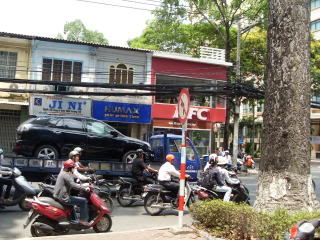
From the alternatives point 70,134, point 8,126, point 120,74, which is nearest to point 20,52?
point 8,126

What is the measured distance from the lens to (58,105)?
81.8 ft

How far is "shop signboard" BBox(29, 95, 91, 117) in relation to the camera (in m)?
24.2

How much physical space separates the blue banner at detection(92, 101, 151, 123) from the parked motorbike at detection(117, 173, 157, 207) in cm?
1272

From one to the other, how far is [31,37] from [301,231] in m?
22.7

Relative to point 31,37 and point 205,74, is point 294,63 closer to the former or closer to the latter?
point 31,37

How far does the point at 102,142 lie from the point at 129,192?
9.06 ft

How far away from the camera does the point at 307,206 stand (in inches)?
286

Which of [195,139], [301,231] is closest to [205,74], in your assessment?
[195,139]

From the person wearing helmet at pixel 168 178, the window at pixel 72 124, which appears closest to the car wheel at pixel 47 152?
the window at pixel 72 124

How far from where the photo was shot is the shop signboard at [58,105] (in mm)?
24250

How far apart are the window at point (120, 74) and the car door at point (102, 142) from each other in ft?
37.9

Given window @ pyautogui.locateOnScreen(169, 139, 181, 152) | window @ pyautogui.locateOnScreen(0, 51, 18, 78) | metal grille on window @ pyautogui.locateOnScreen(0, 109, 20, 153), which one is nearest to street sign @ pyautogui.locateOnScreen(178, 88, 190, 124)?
window @ pyautogui.locateOnScreen(169, 139, 181, 152)

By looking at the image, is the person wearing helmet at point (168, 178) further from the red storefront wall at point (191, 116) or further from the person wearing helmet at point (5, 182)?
the red storefront wall at point (191, 116)

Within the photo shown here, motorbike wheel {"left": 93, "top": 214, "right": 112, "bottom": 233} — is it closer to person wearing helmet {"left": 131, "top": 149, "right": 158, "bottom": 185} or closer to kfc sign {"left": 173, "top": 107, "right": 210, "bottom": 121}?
person wearing helmet {"left": 131, "top": 149, "right": 158, "bottom": 185}
